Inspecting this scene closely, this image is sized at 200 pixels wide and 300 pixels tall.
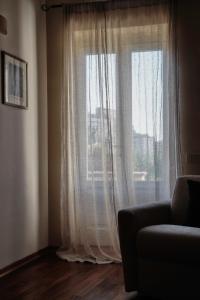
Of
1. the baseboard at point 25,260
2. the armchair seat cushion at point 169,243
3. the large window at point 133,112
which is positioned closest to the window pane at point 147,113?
the large window at point 133,112

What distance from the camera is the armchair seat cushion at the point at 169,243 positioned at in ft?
9.03

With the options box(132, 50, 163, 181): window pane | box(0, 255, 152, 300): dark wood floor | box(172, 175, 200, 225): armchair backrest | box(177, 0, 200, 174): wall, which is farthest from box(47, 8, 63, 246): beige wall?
box(172, 175, 200, 225): armchair backrest

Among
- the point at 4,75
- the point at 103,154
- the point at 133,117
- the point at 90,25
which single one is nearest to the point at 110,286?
the point at 103,154

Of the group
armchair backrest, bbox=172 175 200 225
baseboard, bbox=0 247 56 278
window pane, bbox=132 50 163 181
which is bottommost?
baseboard, bbox=0 247 56 278

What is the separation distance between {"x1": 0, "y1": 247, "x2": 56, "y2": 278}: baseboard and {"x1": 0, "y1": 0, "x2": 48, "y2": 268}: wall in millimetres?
42

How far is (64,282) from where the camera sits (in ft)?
11.1

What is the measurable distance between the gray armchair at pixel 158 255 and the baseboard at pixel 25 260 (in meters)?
1.10

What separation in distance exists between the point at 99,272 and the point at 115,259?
1.14 feet

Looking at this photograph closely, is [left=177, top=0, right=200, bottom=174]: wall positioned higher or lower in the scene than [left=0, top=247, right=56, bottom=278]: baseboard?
higher

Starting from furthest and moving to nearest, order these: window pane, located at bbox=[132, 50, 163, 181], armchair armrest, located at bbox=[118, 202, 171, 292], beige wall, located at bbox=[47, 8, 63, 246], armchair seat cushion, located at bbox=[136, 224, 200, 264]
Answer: beige wall, located at bbox=[47, 8, 63, 246], window pane, located at bbox=[132, 50, 163, 181], armchair armrest, located at bbox=[118, 202, 171, 292], armchair seat cushion, located at bbox=[136, 224, 200, 264]

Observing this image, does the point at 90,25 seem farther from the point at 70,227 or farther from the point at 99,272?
the point at 99,272

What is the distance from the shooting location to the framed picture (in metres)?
3.61

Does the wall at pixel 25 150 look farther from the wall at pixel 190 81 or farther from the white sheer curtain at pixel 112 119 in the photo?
the wall at pixel 190 81

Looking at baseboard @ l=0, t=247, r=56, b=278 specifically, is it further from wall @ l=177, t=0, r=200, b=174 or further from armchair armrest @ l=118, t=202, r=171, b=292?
wall @ l=177, t=0, r=200, b=174
